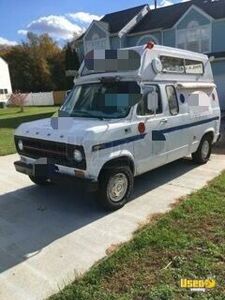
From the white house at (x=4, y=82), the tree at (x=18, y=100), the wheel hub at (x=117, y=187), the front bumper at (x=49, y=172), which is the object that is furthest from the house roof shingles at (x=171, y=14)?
the white house at (x=4, y=82)

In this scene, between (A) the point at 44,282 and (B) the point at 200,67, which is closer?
(A) the point at 44,282

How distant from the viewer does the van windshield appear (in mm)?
5797

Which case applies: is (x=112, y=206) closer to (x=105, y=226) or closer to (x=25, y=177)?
(x=105, y=226)

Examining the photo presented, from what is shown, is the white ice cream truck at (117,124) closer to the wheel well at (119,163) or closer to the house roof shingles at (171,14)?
the wheel well at (119,163)

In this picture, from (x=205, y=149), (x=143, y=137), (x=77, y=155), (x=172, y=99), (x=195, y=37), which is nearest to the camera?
(x=77, y=155)

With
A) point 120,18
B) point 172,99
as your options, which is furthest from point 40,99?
point 172,99

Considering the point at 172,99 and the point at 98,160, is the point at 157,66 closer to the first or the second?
the point at 172,99

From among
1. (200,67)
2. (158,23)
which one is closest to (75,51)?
(158,23)

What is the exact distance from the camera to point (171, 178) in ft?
23.7

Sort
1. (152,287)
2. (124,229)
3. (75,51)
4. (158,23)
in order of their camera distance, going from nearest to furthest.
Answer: (152,287)
(124,229)
(158,23)
(75,51)

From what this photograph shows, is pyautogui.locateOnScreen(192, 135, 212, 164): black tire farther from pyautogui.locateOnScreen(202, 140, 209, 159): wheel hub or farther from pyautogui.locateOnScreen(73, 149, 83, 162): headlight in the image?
pyautogui.locateOnScreen(73, 149, 83, 162): headlight

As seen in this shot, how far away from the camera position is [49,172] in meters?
5.43

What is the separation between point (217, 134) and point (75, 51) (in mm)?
28461

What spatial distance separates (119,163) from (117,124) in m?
0.64
